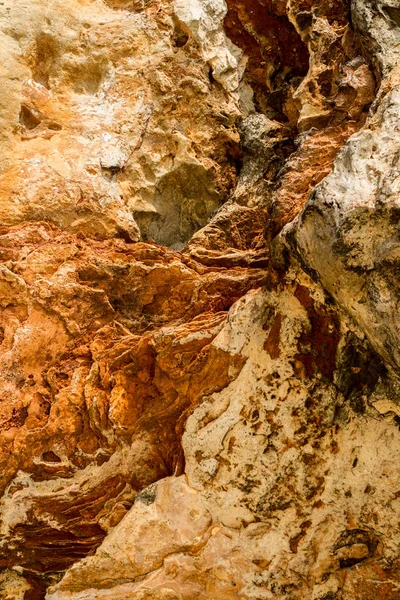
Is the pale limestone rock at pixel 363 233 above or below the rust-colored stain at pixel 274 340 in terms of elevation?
above

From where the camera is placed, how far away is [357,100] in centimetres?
372

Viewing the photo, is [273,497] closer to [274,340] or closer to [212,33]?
[274,340]

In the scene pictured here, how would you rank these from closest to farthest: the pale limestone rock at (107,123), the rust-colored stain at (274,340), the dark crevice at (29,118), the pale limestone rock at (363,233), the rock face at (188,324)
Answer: the pale limestone rock at (363,233), the rock face at (188,324), the rust-colored stain at (274,340), the pale limestone rock at (107,123), the dark crevice at (29,118)

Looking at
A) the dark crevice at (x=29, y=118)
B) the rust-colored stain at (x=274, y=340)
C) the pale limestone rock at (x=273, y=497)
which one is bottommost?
the pale limestone rock at (x=273, y=497)

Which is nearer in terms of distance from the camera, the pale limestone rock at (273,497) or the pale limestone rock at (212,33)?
the pale limestone rock at (273,497)

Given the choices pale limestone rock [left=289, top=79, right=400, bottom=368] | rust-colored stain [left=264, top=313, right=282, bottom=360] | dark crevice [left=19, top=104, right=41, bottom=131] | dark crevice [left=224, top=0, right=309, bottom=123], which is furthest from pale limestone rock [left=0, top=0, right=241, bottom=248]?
pale limestone rock [left=289, top=79, right=400, bottom=368]

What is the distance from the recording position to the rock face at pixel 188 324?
2875 mm

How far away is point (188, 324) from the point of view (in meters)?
3.47

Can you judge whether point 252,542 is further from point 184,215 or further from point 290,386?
point 184,215

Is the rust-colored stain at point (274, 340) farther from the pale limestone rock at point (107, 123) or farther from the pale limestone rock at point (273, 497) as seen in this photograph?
the pale limestone rock at point (107, 123)

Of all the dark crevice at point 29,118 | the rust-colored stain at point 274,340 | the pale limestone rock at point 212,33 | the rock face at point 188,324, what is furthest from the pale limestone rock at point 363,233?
the dark crevice at point 29,118

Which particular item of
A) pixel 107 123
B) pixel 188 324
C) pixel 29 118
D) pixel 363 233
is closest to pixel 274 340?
pixel 188 324

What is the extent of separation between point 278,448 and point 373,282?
1030 millimetres

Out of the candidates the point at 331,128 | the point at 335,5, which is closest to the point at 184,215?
the point at 331,128
